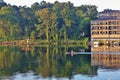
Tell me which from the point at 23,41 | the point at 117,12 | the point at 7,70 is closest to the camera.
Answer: the point at 7,70

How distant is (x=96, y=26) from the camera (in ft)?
372

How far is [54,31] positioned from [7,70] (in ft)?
222

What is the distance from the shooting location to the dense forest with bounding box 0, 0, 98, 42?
11786 centimetres

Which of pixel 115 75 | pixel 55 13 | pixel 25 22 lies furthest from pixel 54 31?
pixel 115 75

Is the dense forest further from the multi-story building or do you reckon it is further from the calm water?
the calm water

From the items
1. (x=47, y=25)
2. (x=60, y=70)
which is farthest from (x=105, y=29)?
(x=60, y=70)

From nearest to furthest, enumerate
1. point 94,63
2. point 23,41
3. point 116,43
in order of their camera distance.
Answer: point 94,63 → point 116,43 → point 23,41

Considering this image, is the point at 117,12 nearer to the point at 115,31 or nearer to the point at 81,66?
the point at 115,31

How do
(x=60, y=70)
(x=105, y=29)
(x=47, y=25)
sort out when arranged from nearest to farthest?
1. (x=60, y=70)
2. (x=105, y=29)
3. (x=47, y=25)

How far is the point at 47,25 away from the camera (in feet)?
390

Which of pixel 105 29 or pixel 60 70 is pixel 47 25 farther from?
pixel 60 70

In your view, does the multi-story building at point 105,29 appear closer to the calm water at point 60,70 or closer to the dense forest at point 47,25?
the dense forest at point 47,25

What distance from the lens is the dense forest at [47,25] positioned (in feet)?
387

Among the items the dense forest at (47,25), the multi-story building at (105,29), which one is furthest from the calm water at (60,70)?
the dense forest at (47,25)
